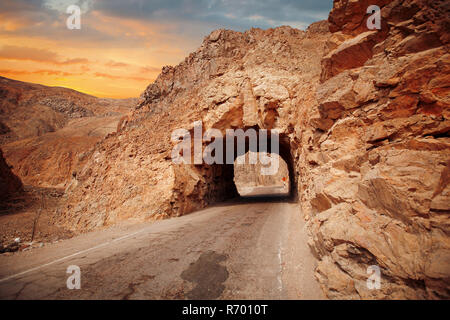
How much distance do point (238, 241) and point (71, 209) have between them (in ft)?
36.4

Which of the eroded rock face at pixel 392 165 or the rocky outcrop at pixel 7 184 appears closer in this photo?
the eroded rock face at pixel 392 165

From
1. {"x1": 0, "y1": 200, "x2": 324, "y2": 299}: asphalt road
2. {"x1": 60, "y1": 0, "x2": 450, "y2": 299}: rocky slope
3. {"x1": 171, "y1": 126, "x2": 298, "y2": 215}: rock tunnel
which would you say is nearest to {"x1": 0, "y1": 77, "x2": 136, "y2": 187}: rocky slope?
{"x1": 60, "y1": 0, "x2": 450, "y2": 299}: rocky slope

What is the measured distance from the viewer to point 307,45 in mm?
16500

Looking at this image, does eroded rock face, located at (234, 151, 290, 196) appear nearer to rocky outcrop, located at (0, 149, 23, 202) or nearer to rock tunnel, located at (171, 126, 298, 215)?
rock tunnel, located at (171, 126, 298, 215)

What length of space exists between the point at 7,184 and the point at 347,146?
2217 centimetres

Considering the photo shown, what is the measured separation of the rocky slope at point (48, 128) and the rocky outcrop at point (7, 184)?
451cm

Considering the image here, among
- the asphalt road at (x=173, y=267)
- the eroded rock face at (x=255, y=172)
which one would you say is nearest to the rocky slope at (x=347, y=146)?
the asphalt road at (x=173, y=267)

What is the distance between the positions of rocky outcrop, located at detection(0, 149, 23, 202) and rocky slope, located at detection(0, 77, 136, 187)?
14.8ft

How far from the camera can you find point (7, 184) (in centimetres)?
1598

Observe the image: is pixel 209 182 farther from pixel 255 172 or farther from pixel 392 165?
pixel 255 172

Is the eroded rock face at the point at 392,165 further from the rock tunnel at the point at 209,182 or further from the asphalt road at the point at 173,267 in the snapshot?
the rock tunnel at the point at 209,182

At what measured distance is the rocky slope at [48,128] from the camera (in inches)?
1314
